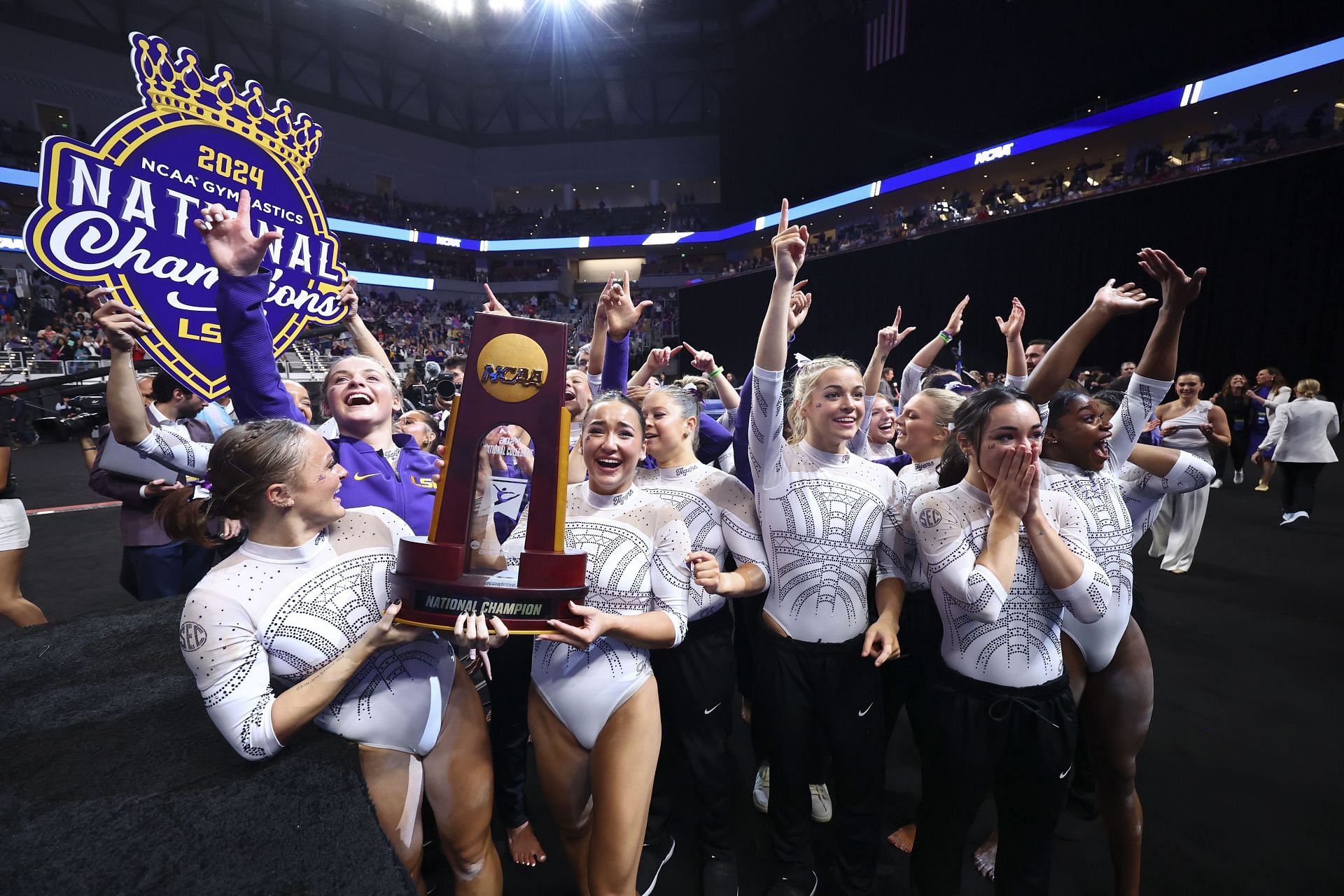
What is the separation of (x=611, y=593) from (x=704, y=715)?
2.29 feet

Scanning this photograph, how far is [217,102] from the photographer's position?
7.79 feet

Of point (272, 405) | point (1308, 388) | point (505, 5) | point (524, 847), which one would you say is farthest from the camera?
point (505, 5)

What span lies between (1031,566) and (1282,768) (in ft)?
8.00

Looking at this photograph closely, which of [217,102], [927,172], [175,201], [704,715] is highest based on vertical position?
[927,172]

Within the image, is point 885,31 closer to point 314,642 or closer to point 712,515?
point 712,515

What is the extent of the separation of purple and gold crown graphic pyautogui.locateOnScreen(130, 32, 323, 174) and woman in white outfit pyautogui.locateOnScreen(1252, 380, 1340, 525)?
9337mm

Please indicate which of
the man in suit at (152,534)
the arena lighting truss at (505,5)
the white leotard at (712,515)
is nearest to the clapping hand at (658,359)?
the white leotard at (712,515)

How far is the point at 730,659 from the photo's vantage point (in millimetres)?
2293

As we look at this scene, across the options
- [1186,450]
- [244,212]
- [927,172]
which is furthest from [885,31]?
[244,212]

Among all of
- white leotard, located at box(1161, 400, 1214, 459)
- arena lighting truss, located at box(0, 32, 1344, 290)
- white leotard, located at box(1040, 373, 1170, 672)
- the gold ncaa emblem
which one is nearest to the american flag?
arena lighting truss, located at box(0, 32, 1344, 290)

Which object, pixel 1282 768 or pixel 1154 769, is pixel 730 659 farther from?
pixel 1282 768

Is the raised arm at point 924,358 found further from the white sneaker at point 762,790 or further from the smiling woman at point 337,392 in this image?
the smiling woman at point 337,392

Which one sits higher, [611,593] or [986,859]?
[611,593]

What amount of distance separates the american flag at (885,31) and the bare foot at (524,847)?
20382 millimetres
